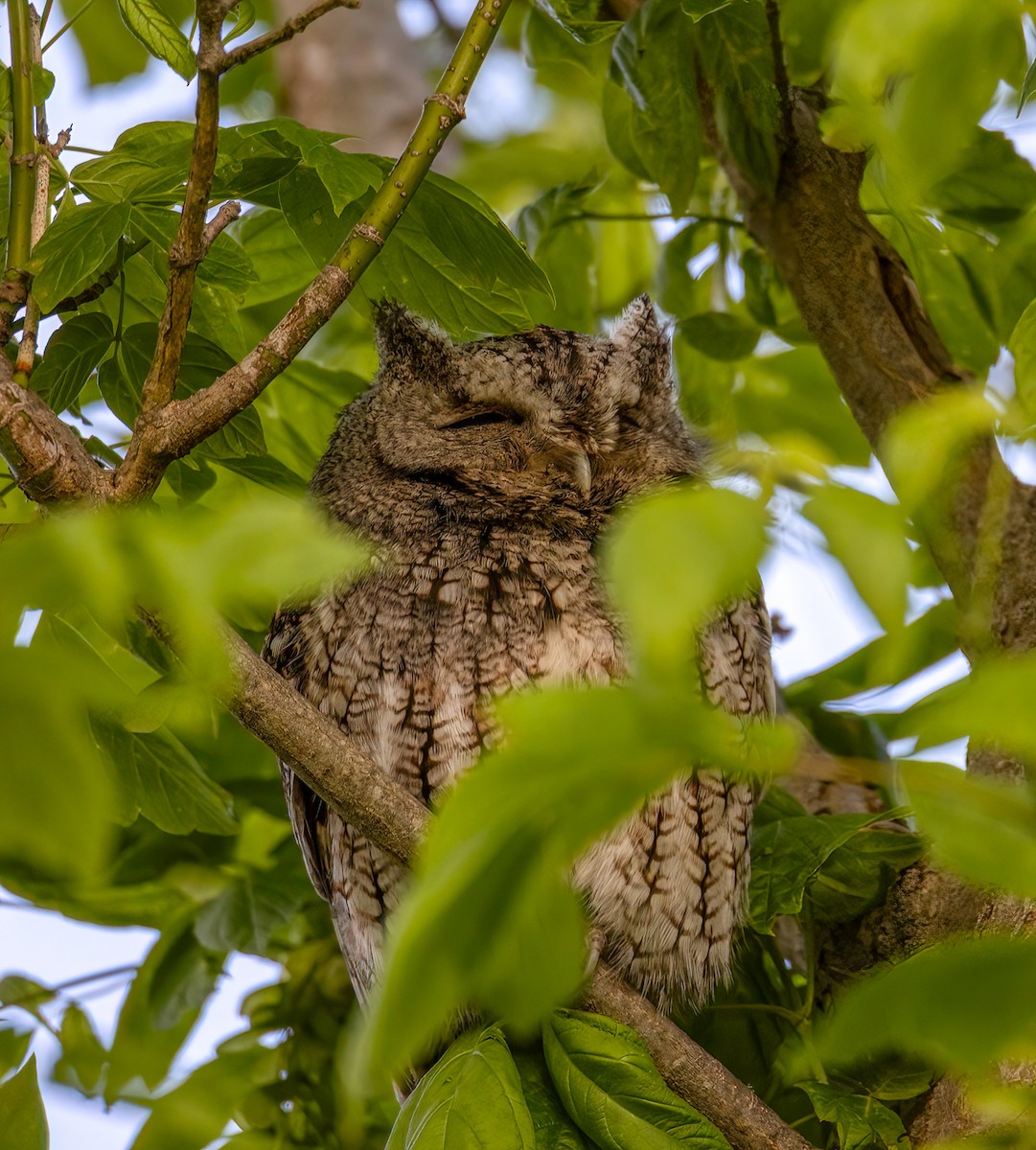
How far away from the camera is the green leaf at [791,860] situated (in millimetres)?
1397

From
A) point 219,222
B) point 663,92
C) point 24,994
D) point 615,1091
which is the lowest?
point 615,1091

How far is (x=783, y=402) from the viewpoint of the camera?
2.11 m

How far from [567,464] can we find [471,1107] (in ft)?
3.44

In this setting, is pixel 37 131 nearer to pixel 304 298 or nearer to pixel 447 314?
pixel 304 298

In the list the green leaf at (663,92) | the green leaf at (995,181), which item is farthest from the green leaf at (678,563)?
the green leaf at (995,181)

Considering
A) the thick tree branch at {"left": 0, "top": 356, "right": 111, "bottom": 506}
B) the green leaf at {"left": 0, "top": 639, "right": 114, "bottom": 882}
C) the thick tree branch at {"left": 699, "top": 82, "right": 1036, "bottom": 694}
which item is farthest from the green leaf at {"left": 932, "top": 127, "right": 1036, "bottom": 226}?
the green leaf at {"left": 0, "top": 639, "right": 114, "bottom": 882}

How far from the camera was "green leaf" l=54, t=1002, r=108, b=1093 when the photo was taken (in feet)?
5.68

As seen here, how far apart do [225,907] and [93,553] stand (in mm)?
1326

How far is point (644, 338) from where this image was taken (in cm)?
217

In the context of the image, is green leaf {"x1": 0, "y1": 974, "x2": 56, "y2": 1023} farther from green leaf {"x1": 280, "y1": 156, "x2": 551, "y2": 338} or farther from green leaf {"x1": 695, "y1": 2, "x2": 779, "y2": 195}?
green leaf {"x1": 695, "y1": 2, "x2": 779, "y2": 195}

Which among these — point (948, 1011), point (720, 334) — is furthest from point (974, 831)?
point (720, 334)

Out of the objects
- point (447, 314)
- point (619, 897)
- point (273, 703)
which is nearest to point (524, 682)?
point (619, 897)

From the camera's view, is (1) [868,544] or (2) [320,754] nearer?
(1) [868,544]

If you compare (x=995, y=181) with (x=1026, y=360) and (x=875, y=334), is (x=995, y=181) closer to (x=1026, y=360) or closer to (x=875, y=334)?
(x=875, y=334)
